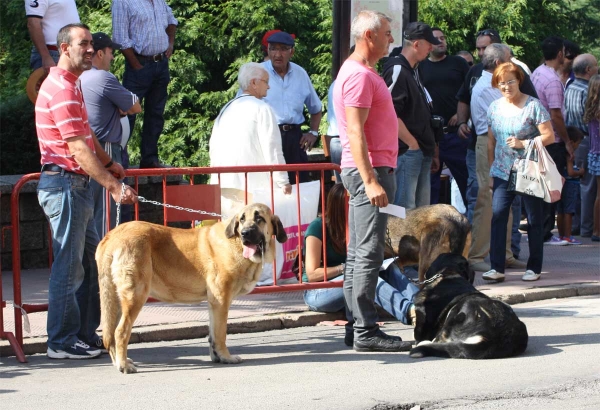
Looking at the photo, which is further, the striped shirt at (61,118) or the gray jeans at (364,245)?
the gray jeans at (364,245)

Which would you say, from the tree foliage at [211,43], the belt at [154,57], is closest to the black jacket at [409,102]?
the belt at [154,57]

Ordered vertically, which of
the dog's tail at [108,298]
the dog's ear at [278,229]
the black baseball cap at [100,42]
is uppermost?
the black baseball cap at [100,42]

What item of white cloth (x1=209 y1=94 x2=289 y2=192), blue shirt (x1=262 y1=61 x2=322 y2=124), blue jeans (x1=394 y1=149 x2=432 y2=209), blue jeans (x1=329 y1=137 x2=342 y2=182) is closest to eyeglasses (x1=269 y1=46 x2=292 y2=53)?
blue shirt (x1=262 y1=61 x2=322 y2=124)

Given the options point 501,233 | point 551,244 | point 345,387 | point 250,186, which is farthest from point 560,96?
point 345,387

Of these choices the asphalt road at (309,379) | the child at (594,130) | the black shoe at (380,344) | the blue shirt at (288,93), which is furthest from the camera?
the child at (594,130)

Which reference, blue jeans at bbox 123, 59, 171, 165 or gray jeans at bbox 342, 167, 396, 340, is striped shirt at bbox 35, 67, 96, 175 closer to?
gray jeans at bbox 342, 167, 396, 340

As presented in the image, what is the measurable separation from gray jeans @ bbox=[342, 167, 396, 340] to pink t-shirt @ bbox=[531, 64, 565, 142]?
5957mm

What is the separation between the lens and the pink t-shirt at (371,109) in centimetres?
705

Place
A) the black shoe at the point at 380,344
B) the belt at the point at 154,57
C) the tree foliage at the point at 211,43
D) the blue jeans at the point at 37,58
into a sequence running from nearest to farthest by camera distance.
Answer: the black shoe at the point at 380,344, the blue jeans at the point at 37,58, the belt at the point at 154,57, the tree foliage at the point at 211,43

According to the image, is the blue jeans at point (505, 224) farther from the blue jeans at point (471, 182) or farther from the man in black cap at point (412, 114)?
the blue jeans at point (471, 182)

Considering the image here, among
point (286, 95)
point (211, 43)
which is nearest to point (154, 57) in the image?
point (286, 95)

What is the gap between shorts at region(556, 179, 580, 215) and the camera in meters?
13.3

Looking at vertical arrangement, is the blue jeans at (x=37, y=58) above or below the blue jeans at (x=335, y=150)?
above

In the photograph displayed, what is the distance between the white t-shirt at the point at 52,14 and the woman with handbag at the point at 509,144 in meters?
4.13
